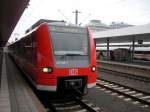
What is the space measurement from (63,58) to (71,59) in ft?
0.95

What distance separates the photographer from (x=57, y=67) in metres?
8.80

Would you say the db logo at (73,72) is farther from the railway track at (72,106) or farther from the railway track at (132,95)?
the railway track at (132,95)

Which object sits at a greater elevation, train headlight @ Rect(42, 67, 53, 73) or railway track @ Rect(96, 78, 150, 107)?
train headlight @ Rect(42, 67, 53, 73)

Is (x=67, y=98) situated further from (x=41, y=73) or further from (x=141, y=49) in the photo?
(x=141, y=49)

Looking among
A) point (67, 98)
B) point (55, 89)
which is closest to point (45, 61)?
point (55, 89)

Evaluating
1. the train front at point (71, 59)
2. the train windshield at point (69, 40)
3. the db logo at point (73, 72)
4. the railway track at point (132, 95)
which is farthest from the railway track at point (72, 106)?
the railway track at point (132, 95)

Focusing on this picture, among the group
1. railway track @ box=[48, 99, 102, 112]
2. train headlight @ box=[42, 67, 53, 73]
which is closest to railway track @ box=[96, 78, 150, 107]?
railway track @ box=[48, 99, 102, 112]

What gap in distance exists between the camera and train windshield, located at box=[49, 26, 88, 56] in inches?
361

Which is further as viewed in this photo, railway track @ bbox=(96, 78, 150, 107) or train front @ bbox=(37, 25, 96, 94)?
railway track @ bbox=(96, 78, 150, 107)

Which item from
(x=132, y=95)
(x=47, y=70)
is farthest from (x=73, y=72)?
(x=132, y=95)

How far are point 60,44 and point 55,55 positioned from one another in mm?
461

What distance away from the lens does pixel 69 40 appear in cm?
941

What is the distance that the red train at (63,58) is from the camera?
8.80 metres

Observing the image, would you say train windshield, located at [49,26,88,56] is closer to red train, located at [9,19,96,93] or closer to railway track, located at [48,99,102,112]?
red train, located at [9,19,96,93]
